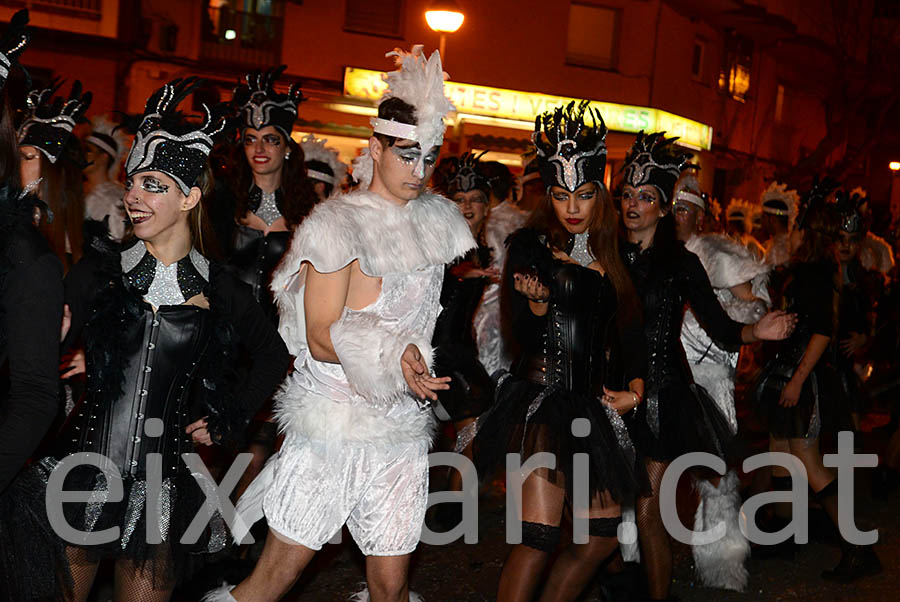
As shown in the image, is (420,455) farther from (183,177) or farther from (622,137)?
(622,137)

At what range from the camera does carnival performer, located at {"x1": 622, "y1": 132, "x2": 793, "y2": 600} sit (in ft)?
16.8

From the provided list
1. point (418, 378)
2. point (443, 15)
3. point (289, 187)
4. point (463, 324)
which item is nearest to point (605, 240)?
point (418, 378)

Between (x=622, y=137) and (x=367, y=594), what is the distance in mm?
20223

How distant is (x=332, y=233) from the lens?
3574mm

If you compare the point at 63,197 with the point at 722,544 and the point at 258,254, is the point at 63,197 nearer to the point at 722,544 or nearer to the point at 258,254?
the point at 258,254

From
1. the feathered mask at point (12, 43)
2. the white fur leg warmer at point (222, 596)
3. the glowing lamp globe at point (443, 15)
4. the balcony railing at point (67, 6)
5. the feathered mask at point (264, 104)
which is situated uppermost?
the balcony railing at point (67, 6)

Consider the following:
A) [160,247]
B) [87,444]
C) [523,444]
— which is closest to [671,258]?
[523,444]

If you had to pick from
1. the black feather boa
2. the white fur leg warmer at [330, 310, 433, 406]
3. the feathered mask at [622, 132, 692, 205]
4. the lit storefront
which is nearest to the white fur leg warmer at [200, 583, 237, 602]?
the black feather boa

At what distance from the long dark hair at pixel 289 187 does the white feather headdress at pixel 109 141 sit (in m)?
1.57

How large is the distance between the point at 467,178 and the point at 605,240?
2.76 meters

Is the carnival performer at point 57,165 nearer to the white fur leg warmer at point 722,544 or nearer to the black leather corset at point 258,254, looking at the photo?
the black leather corset at point 258,254

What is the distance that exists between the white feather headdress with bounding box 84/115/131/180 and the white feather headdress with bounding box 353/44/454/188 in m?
4.29

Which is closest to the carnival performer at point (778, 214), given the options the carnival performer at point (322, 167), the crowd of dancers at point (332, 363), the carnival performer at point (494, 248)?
the carnival performer at point (494, 248)

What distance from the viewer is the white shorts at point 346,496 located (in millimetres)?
3656
